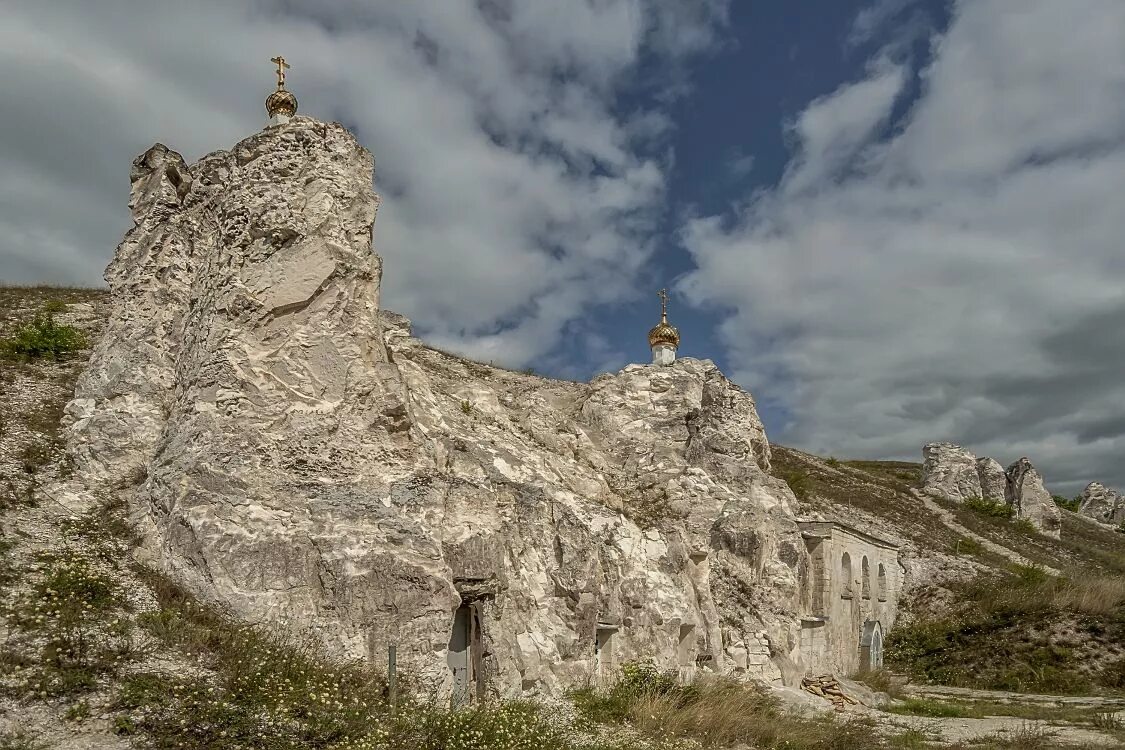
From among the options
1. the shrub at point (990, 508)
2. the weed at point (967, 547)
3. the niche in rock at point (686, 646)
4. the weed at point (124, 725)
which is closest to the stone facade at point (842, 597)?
the niche in rock at point (686, 646)

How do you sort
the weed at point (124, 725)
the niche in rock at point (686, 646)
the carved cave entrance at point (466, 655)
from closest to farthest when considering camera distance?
the weed at point (124, 725) < the carved cave entrance at point (466, 655) < the niche in rock at point (686, 646)

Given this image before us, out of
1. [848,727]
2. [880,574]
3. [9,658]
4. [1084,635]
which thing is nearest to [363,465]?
[9,658]

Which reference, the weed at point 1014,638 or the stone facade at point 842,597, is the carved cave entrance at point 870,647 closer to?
the stone facade at point 842,597

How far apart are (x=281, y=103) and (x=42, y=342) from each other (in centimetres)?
697

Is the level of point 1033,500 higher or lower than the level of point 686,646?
higher

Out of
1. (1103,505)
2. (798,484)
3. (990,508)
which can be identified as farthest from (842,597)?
(1103,505)

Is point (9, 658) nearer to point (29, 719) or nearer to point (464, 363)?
point (29, 719)

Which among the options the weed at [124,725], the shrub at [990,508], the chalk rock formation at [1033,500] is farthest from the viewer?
the chalk rock formation at [1033,500]

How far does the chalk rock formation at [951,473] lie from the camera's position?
186 ft

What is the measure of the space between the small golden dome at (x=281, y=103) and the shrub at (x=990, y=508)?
5119 centimetres

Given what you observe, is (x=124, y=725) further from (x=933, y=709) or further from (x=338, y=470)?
(x=933, y=709)

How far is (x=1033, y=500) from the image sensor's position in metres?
55.8

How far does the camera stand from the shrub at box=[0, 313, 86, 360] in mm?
15406

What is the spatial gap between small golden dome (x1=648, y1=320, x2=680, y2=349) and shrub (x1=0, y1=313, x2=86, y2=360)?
602 inches
